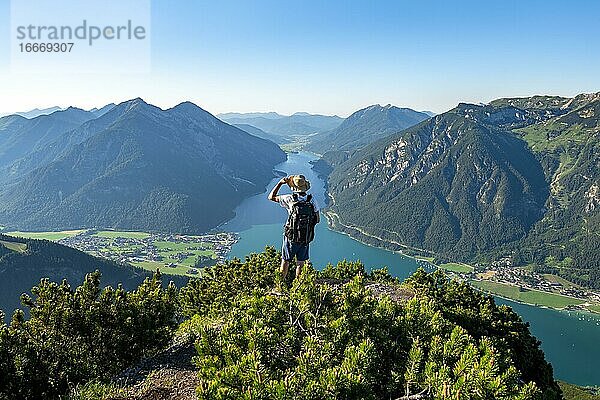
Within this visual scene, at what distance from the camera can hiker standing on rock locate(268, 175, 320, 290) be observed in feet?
33.0

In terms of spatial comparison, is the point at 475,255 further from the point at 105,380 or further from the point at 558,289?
the point at 105,380

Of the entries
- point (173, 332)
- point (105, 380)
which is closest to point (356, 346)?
point (105, 380)

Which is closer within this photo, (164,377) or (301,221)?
(301,221)

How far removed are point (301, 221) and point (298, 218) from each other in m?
0.12

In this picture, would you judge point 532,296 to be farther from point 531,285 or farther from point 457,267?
point 457,267

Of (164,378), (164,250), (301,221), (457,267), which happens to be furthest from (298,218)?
(457,267)

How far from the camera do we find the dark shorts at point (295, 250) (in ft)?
35.0

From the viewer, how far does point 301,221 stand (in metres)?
10.2

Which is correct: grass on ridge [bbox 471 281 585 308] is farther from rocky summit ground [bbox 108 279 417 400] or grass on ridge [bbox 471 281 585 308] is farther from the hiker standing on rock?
the hiker standing on rock

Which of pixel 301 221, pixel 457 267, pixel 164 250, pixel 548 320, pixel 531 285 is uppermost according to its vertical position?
pixel 301 221

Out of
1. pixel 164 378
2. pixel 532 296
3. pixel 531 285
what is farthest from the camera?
pixel 531 285

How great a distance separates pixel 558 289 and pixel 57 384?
168m

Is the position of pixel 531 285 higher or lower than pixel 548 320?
higher

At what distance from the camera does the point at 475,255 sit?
190875 mm
